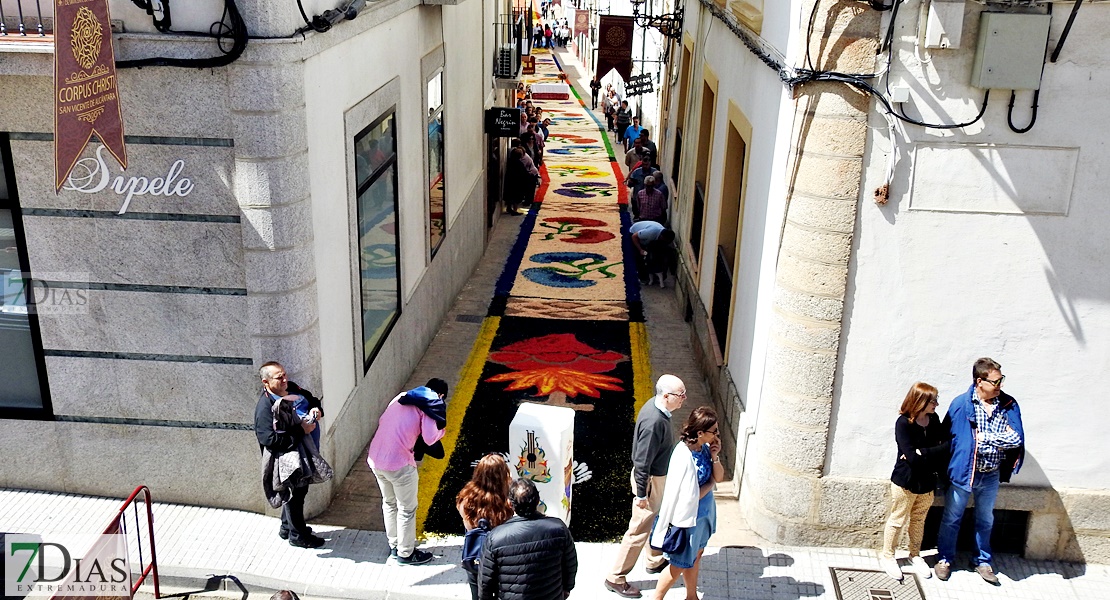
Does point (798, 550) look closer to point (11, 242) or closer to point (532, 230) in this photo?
point (11, 242)

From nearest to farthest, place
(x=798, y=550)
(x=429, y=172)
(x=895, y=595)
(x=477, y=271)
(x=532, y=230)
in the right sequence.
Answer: (x=895, y=595) → (x=798, y=550) → (x=429, y=172) → (x=477, y=271) → (x=532, y=230)

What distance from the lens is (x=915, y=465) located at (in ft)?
23.9

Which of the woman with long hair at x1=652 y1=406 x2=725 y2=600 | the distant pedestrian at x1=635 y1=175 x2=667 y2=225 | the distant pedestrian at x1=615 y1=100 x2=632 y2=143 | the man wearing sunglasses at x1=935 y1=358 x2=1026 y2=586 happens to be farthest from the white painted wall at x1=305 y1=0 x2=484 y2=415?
the distant pedestrian at x1=615 y1=100 x2=632 y2=143

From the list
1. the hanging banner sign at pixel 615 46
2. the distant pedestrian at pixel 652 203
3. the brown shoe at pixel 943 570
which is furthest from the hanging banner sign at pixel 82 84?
the hanging banner sign at pixel 615 46

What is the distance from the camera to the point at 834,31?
6922mm

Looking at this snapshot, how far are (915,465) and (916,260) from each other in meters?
1.45

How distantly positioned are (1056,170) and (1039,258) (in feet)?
2.04

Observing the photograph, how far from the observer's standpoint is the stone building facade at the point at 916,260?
6898 millimetres

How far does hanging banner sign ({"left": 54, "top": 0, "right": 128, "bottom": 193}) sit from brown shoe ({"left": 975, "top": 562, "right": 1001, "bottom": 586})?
6.81 meters

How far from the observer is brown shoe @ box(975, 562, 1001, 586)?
766cm

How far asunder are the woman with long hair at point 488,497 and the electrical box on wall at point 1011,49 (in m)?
4.06

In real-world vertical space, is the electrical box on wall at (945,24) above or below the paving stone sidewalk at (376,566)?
above

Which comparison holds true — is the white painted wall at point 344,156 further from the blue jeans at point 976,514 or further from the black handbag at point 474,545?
the blue jeans at point 976,514

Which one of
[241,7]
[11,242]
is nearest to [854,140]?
[241,7]
